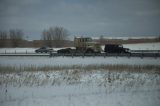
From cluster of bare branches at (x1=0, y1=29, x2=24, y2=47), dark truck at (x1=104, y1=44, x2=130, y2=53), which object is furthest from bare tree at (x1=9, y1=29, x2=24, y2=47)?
dark truck at (x1=104, y1=44, x2=130, y2=53)

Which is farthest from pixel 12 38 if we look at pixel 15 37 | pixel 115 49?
pixel 115 49

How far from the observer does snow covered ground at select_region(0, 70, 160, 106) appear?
8797mm

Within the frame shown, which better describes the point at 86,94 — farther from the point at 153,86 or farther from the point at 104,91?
the point at 153,86

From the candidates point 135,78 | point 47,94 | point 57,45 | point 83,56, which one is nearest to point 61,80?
point 47,94

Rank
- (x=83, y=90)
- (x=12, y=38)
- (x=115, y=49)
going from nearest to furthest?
(x=83, y=90) < (x=115, y=49) < (x=12, y=38)

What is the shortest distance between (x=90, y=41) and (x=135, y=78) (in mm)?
25539

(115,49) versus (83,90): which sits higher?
(115,49)

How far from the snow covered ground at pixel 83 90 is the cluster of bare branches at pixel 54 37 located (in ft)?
231

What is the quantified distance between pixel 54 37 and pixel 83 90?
3143 inches

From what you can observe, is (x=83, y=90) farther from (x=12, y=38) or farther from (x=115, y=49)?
(x=12, y=38)

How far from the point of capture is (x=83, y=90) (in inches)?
436

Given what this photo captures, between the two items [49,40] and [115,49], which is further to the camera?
[49,40]

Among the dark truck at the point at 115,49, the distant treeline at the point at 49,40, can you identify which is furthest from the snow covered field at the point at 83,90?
the distant treeline at the point at 49,40

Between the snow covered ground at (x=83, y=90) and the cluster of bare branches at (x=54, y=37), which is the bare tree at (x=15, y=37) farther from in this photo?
the snow covered ground at (x=83, y=90)
